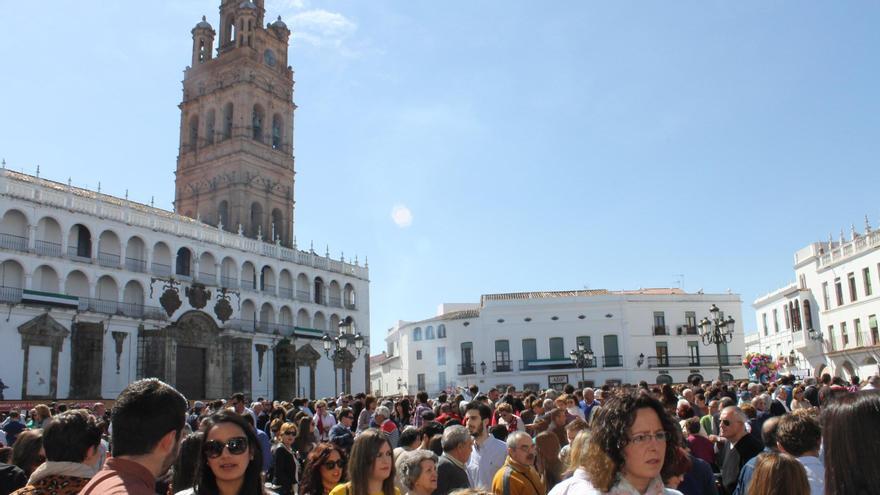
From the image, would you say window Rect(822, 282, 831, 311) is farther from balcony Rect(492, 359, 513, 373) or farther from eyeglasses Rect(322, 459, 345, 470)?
eyeglasses Rect(322, 459, 345, 470)

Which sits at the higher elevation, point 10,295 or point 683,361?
point 10,295

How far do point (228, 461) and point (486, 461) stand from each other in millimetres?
4459

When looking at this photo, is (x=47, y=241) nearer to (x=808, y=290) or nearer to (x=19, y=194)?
(x=19, y=194)

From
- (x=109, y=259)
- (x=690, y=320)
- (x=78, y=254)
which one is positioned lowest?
(x=690, y=320)

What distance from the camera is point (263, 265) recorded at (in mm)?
44188

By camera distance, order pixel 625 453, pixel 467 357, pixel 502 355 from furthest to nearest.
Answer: pixel 467 357 < pixel 502 355 < pixel 625 453

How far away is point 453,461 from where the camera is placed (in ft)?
21.3

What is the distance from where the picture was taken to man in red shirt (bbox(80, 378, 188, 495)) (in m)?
2.80

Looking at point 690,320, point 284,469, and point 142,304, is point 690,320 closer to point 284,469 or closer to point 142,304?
point 142,304

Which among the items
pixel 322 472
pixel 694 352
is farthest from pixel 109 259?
pixel 694 352

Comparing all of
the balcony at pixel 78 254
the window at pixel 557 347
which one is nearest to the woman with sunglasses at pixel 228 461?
the balcony at pixel 78 254

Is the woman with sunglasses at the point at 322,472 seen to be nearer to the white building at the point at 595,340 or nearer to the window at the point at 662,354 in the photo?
the white building at the point at 595,340

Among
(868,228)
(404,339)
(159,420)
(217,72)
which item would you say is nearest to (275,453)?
(159,420)

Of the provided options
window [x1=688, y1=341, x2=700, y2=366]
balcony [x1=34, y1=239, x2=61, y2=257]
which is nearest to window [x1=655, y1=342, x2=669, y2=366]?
window [x1=688, y1=341, x2=700, y2=366]
